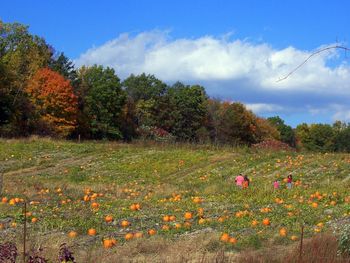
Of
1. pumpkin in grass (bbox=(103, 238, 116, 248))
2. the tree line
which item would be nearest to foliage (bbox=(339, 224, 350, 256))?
pumpkin in grass (bbox=(103, 238, 116, 248))

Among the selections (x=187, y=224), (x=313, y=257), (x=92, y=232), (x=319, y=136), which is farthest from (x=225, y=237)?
(x=319, y=136)

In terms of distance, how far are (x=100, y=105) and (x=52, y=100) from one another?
13196 millimetres

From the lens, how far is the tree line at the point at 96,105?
60.5 m

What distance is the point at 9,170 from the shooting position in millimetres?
27297

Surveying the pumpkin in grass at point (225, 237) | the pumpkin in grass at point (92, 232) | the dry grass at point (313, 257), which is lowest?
the pumpkin in grass at point (92, 232)

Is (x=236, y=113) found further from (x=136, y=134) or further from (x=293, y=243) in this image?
(x=293, y=243)

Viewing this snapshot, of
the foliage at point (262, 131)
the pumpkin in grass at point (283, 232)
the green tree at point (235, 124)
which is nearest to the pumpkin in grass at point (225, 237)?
the pumpkin in grass at point (283, 232)

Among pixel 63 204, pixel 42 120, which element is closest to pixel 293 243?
pixel 63 204

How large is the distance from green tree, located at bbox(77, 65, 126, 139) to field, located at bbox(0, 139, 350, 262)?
41.6 meters

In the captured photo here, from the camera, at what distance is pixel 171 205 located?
13547mm

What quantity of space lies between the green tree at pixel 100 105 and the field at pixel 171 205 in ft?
136

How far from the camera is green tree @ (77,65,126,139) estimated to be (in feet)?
237

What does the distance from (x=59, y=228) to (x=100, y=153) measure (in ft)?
75.8

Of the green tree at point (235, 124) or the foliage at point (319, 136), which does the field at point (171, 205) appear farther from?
the foliage at point (319, 136)
